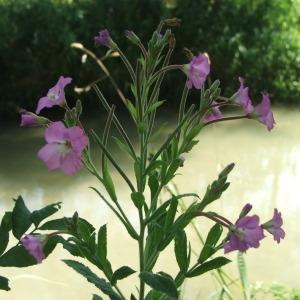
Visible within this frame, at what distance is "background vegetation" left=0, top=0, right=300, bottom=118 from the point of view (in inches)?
134

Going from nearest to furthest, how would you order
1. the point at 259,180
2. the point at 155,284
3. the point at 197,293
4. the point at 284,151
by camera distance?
1. the point at 155,284
2. the point at 197,293
3. the point at 259,180
4. the point at 284,151

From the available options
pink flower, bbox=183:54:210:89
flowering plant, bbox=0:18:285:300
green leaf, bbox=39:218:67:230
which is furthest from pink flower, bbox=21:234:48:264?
pink flower, bbox=183:54:210:89

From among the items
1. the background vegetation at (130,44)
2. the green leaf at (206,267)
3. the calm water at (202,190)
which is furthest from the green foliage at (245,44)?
the green leaf at (206,267)

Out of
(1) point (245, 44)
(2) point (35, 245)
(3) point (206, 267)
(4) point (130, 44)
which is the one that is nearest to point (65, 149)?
(2) point (35, 245)

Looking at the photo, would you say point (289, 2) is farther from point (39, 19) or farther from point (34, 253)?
point (34, 253)

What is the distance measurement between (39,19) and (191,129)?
2.85 m

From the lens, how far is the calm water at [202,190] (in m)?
1.97

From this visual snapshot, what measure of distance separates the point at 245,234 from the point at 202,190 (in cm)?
197

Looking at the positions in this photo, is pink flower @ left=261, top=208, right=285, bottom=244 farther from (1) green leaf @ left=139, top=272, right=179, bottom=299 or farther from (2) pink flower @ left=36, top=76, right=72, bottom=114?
(2) pink flower @ left=36, top=76, right=72, bottom=114

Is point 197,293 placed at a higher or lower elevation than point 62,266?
higher

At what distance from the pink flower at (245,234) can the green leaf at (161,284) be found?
0.08 metres

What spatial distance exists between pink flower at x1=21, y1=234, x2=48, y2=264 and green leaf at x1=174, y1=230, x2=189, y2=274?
0.15 m

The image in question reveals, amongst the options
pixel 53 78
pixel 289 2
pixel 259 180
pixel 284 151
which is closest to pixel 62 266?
pixel 259 180

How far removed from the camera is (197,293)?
1.89 meters
